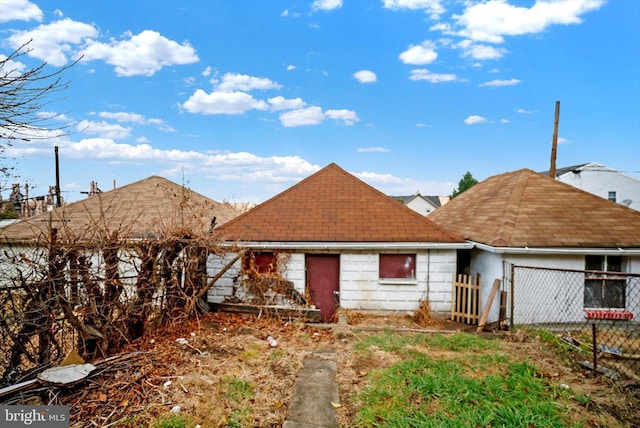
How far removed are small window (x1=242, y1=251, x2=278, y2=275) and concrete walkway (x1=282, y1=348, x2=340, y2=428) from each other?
486 cm

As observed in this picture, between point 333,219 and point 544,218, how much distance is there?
277 inches

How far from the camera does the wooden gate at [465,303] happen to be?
35.5 feet

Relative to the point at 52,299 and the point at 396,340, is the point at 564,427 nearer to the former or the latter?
the point at 396,340

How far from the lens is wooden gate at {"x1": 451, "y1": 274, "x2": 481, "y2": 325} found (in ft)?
35.5

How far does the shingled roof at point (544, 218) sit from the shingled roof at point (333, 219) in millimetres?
1607

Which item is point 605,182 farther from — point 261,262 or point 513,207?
point 261,262

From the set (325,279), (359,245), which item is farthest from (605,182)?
(325,279)

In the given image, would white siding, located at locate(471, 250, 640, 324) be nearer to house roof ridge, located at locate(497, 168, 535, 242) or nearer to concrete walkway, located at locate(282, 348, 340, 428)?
house roof ridge, located at locate(497, 168, 535, 242)

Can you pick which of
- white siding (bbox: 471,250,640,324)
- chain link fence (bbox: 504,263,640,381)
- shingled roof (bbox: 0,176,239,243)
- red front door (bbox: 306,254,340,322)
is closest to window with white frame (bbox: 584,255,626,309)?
chain link fence (bbox: 504,263,640,381)

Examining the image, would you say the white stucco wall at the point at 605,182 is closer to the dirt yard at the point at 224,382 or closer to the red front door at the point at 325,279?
the red front door at the point at 325,279

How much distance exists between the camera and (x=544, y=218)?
38.2 feet

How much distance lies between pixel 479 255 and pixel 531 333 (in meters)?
3.97

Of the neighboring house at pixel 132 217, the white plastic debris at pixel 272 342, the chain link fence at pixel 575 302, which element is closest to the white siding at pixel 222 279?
the neighboring house at pixel 132 217

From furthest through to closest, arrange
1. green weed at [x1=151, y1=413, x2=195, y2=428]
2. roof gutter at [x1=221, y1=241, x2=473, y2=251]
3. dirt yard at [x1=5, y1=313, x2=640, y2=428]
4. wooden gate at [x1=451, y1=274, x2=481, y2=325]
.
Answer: roof gutter at [x1=221, y1=241, x2=473, y2=251]
wooden gate at [x1=451, y1=274, x2=481, y2=325]
dirt yard at [x1=5, y1=313, x2=640, y2=428]
green weed at [x1=151, y1=413, x2=195, y2=428]
